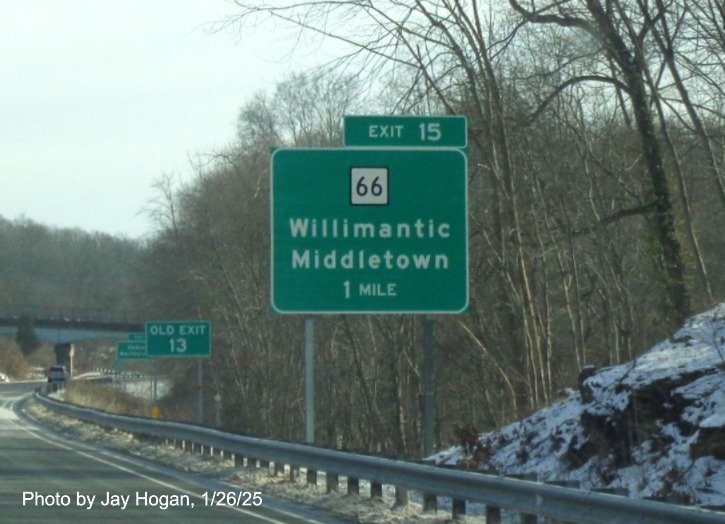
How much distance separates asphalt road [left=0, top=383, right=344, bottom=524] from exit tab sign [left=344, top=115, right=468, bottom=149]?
4.88 m

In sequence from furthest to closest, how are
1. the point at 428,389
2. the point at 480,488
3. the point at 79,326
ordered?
1. the point at 79,326
2. the point at 428,389
3. the point at 480,488

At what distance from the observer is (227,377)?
6262cm

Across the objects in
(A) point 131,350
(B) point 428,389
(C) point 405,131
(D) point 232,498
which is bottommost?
(D) point 232,498

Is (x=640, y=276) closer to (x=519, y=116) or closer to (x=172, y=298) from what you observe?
(x=519, y=116)

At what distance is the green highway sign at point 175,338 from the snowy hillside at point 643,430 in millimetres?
15932

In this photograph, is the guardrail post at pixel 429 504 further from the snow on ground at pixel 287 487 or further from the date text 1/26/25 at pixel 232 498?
the date text 1/26/25 at pixel 232 498

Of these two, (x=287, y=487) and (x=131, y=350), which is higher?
(x=131, y=350)

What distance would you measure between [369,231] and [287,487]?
351 cm

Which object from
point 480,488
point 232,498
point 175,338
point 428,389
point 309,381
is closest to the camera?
point 480,488

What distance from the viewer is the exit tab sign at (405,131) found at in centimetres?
1644

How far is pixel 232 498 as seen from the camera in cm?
1483

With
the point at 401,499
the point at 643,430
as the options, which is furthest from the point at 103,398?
the point at 401,499

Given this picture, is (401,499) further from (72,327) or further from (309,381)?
(72,327)

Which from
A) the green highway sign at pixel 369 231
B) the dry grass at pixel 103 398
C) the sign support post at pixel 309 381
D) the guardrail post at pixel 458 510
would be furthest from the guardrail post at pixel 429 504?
the dry grass at pixel 103 398
